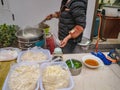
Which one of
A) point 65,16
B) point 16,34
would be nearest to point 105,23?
point 65,16

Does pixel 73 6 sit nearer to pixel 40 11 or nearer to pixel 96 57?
pixel 96 57

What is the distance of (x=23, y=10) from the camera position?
2.74 m

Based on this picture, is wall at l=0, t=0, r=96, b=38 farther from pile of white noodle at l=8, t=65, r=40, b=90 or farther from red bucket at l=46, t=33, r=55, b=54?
pile of white noodle at l=8, t=65, r=40, b=90

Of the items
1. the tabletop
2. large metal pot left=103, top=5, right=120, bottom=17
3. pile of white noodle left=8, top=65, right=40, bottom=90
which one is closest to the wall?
large metal pot left=103, top=5, right=120, bottom=17

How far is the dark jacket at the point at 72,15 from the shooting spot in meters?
1.22

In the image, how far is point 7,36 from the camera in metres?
1.24

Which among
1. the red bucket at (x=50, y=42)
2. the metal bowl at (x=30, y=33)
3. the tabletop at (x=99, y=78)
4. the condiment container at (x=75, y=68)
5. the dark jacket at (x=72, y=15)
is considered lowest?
the tabletop at (x=99, y=78)

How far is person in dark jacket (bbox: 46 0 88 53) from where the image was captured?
1.22 m

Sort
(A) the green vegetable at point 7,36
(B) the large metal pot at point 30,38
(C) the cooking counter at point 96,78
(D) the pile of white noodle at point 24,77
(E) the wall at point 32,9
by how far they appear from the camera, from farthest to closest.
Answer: (E) the wall at point 32,9
(A) the green vegetable at point 7,36
(B) the large metal pot at point 30,38
(C) the cooking counter at point 96,78
(D) the pile of white noodle at point 24,77

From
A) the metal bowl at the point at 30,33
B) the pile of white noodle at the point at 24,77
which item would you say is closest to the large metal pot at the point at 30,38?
the metal bowl at the point at 30,33

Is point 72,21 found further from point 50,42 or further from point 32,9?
point 32,9

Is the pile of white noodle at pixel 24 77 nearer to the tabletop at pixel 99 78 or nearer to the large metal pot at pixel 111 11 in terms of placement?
the tabletop at pixel 99 78

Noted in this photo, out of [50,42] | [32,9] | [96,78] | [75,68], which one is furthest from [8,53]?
[32,9]

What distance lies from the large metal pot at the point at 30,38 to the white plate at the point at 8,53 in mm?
70
